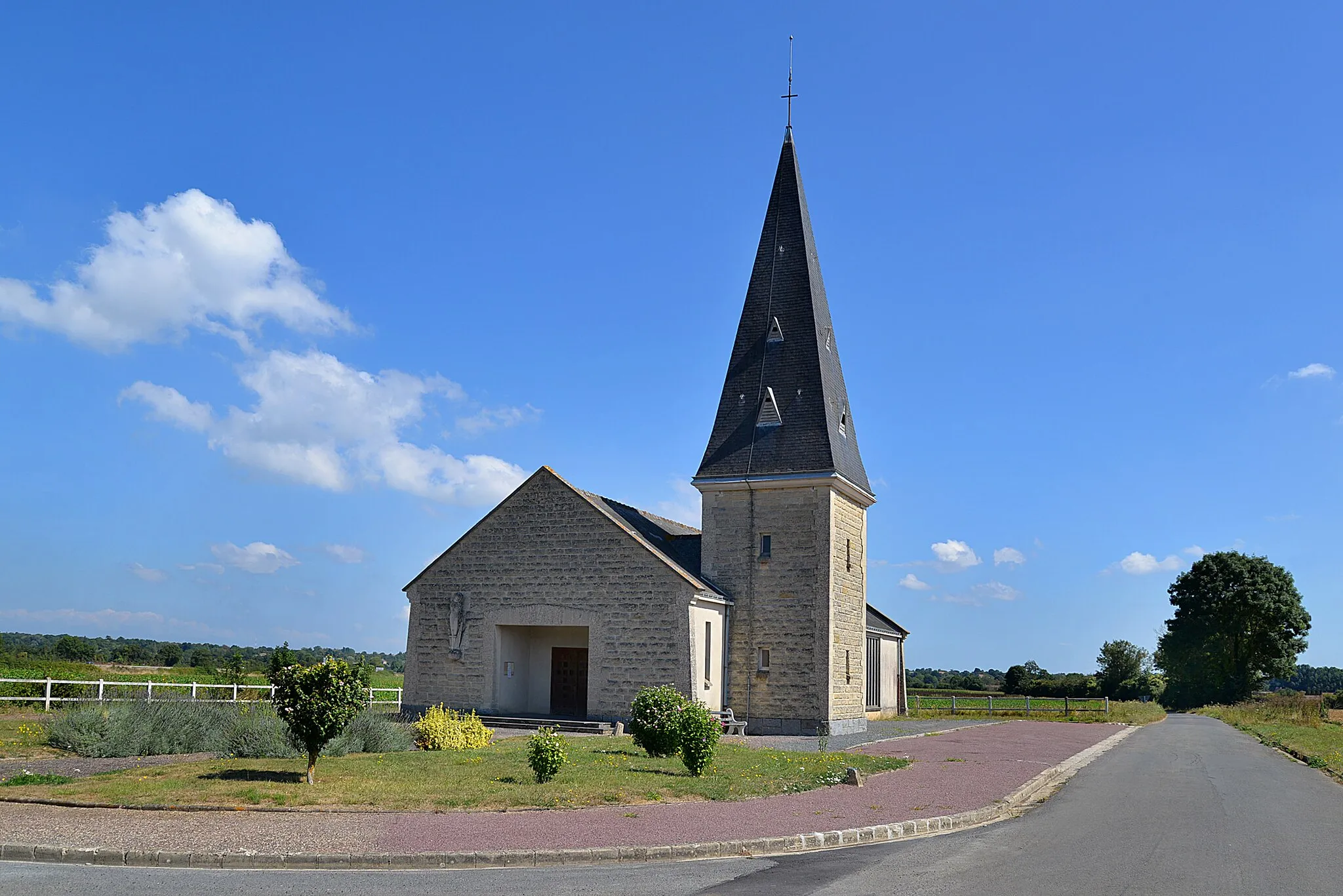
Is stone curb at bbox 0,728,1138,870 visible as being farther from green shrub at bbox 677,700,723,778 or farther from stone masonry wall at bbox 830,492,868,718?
stone masonry wall at bbox 830,492,868,718

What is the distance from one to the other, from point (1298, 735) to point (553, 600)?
25061 mm

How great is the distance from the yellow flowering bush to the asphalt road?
36.2ft

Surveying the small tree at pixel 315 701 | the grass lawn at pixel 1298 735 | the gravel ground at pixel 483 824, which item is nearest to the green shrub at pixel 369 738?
→ the small tree at pixel 315 701

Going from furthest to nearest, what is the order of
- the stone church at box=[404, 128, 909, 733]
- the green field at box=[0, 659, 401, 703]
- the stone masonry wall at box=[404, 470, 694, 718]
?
the stone church at box=[404, 128, 909, 733] < the stone masonry wall at box=[404, 470, 694, 718] < the green field at box=[0, 659, 401, 703]

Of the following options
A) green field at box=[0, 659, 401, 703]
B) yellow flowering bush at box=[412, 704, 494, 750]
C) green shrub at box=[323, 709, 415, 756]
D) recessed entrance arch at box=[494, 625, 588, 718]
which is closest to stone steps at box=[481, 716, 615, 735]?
recessed entrance arch at box=[494, 625, 588, 718]

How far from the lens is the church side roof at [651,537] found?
29.1m

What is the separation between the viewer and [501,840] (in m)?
10.8

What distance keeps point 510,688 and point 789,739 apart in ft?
30.1

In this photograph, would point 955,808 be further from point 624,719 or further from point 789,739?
point 624,719

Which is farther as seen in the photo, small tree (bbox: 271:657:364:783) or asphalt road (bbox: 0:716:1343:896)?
small tree (bbox: 271:657:364:783)

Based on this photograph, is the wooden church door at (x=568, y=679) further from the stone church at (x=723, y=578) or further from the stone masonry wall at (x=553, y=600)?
the stone masonry wall at (x=553, y=600)

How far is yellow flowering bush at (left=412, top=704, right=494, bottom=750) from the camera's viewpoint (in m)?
20.3

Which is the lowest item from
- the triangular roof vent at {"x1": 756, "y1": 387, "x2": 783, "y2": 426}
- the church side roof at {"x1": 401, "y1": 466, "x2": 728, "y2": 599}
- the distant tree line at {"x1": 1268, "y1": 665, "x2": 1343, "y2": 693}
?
the distant tree line at {"x1": 1268, "y1": 665, "x2": 1343, "y2": 693}

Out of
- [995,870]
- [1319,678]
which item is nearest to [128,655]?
[995,870]
